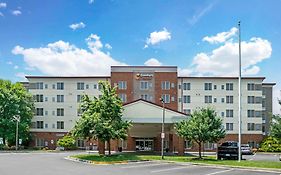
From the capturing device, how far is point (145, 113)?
45.3m

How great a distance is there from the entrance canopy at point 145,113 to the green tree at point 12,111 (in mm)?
29024

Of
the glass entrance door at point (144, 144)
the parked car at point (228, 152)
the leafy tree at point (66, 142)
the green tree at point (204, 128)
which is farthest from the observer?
the leafy tree at point (66, 142)

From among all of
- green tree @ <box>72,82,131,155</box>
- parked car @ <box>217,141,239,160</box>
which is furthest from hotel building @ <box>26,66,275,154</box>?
parked car @ <box>217,141,239,160</box>

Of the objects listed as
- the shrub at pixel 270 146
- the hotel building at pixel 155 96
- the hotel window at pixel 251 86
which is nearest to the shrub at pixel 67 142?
the hotel building at pixel 155 96

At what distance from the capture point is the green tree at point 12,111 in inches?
2594

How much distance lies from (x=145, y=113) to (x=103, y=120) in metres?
9.42

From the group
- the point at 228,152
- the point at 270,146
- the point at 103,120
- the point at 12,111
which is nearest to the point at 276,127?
the point at 228,152

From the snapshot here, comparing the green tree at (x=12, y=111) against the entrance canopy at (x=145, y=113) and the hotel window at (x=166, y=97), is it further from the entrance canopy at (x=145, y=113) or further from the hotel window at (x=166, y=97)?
the entrance canopy at (x=145, y=113)

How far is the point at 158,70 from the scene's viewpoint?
7000 cm

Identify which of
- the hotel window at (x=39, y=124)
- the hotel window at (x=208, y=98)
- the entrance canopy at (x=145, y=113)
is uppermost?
the hotel window at (x=208, y=98)

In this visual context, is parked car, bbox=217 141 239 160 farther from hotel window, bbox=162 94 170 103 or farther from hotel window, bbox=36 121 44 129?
hotel window, bbox=36 121 44 129

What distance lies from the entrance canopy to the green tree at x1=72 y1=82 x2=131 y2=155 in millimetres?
5374

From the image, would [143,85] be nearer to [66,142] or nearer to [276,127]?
[66,142]

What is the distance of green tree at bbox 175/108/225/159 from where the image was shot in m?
35.1
